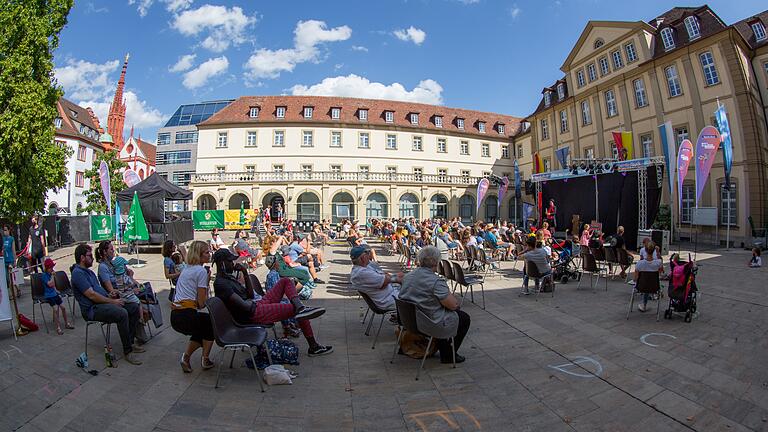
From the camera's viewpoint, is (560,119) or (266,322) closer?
(266,322)

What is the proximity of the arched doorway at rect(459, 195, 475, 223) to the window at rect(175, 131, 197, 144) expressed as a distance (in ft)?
131

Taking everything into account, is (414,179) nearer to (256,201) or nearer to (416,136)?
(416,136)

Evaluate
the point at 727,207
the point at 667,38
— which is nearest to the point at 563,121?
the point at 667,38

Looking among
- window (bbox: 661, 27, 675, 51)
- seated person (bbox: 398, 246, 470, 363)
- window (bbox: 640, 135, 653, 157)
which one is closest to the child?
seated person (bbox: 398, 246, 470, 363)

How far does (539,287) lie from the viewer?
26.6ft

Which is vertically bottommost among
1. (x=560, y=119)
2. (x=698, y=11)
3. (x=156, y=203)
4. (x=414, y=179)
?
(x=156, y=203)

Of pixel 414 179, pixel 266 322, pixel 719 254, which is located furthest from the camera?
pixel 414 179

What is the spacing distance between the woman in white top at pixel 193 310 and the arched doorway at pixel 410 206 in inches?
1236

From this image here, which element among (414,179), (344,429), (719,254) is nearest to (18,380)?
(344,429)

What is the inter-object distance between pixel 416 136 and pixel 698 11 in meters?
23.1

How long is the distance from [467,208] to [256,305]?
116 ft

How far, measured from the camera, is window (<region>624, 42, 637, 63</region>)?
80.9 feet

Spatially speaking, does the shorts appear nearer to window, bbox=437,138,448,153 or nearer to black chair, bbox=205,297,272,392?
black chair, bbox=205,297,272,392

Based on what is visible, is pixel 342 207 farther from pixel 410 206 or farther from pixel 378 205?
pixel 410 206
